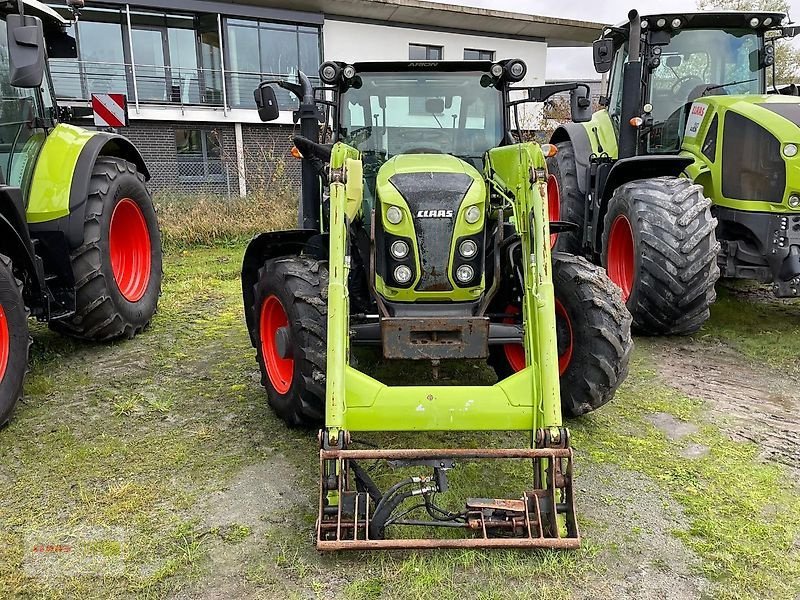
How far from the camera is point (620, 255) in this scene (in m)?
5.60

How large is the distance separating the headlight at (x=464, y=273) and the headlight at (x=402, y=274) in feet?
0.82

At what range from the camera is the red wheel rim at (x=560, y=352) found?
3.53 metres

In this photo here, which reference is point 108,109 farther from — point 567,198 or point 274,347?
point 567,198

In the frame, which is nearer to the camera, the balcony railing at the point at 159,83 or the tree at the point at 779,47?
the balcony railing at the point at 159,83

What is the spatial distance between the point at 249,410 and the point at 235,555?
141cm

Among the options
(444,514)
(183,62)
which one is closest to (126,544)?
(444,514)

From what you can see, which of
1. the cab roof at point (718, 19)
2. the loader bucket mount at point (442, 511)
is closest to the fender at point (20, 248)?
the loader bucket mount at point (442, 511)

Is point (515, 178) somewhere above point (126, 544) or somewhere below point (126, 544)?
above

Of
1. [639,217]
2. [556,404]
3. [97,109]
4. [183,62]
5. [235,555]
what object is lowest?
[235,555]

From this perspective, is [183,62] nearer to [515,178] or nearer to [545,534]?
[515,178]

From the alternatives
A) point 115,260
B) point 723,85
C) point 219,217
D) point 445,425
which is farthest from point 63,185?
point 219,217

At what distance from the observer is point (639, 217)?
4949 millimetres

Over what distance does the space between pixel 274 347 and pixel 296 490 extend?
41.0 inches

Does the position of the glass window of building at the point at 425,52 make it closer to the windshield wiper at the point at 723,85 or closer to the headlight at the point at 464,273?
the windshield wiper at the point at 723,85
